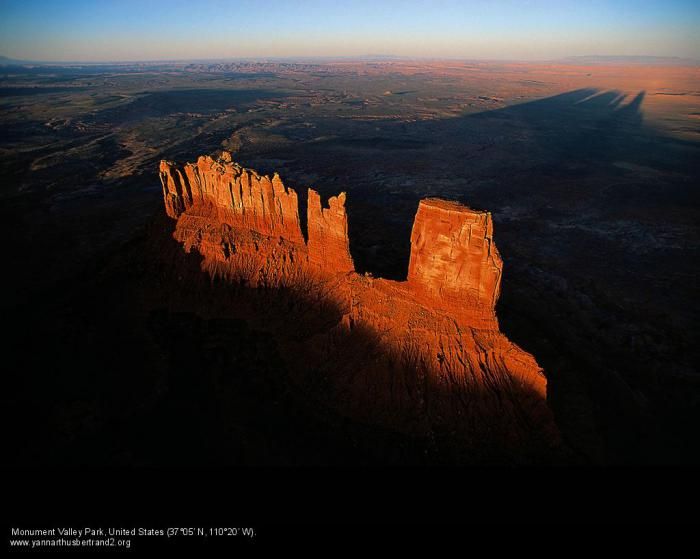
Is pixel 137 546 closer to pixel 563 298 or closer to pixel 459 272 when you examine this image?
pixel 459 272

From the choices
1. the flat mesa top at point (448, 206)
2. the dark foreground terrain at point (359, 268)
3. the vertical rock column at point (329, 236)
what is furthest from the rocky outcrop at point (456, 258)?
the dark foreground terrain at point (359, 268)

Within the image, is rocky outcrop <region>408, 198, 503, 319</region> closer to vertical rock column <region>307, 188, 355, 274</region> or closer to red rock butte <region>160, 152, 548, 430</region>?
red rock butte <region>160, 152, 548, 430</region>

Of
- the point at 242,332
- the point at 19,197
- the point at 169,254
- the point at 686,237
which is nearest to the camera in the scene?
the point at 242,332

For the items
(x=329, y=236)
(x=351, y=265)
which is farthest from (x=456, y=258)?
(x=329, y=236)

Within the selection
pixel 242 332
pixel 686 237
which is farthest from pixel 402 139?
pixel 242 332

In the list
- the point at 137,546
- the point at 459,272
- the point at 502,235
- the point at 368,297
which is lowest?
the point at 502,235

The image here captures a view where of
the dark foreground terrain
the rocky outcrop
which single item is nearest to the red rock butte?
the rocky outcrop
